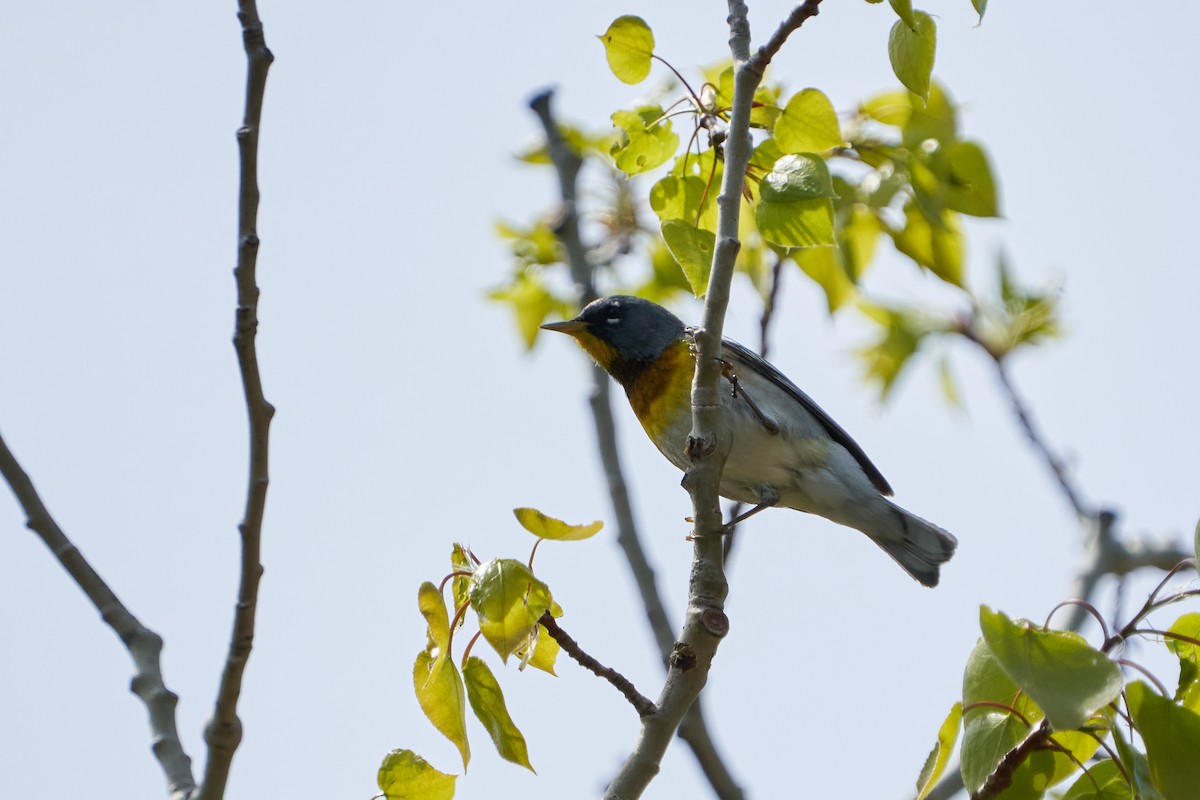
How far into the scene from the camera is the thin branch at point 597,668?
3002 millimetres

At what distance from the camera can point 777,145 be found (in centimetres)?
357

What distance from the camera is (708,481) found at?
3.31m

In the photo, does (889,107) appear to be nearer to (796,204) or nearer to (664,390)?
(796,204)

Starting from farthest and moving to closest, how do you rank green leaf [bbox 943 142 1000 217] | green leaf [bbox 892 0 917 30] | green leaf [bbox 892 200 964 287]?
1. green leaf [bbox 892 200 964 287]
2. green leaf [bbox 943 142 1000 217]
3. green leaf [bbox 892 0 917 30]

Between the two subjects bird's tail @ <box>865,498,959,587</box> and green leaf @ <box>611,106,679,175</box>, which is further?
bird's tail @ <box>865,498,959,587</box>

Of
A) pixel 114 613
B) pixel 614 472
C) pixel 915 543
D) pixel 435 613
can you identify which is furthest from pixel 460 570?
pixel 915 543

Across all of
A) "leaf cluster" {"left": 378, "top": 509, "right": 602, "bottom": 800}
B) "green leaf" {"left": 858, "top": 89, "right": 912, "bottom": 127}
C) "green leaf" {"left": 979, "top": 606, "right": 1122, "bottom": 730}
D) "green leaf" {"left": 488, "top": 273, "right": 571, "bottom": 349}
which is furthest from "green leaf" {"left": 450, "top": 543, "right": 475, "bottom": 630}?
"green leaf" {"left": 488, "top": 273, "right": 571, "bottom": 349}

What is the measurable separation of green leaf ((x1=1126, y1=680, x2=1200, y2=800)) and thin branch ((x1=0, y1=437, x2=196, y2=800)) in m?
2.10

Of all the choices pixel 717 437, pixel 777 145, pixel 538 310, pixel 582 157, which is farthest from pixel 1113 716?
pixel 582 157

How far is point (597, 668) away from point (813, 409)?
354 centimetres

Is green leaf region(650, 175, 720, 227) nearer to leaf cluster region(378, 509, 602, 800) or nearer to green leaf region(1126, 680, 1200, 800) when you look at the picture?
leaf cluster region(378, 509, 602, 800)

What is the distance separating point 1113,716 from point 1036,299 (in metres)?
4.75

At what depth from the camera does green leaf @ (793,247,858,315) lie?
14.1 feet

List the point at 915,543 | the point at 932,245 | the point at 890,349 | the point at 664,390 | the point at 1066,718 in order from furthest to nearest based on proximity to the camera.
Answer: the point at 890,349 < the point at 915,543 < the point at 664,390 < the point at 932,245 < the point at 1066,718
